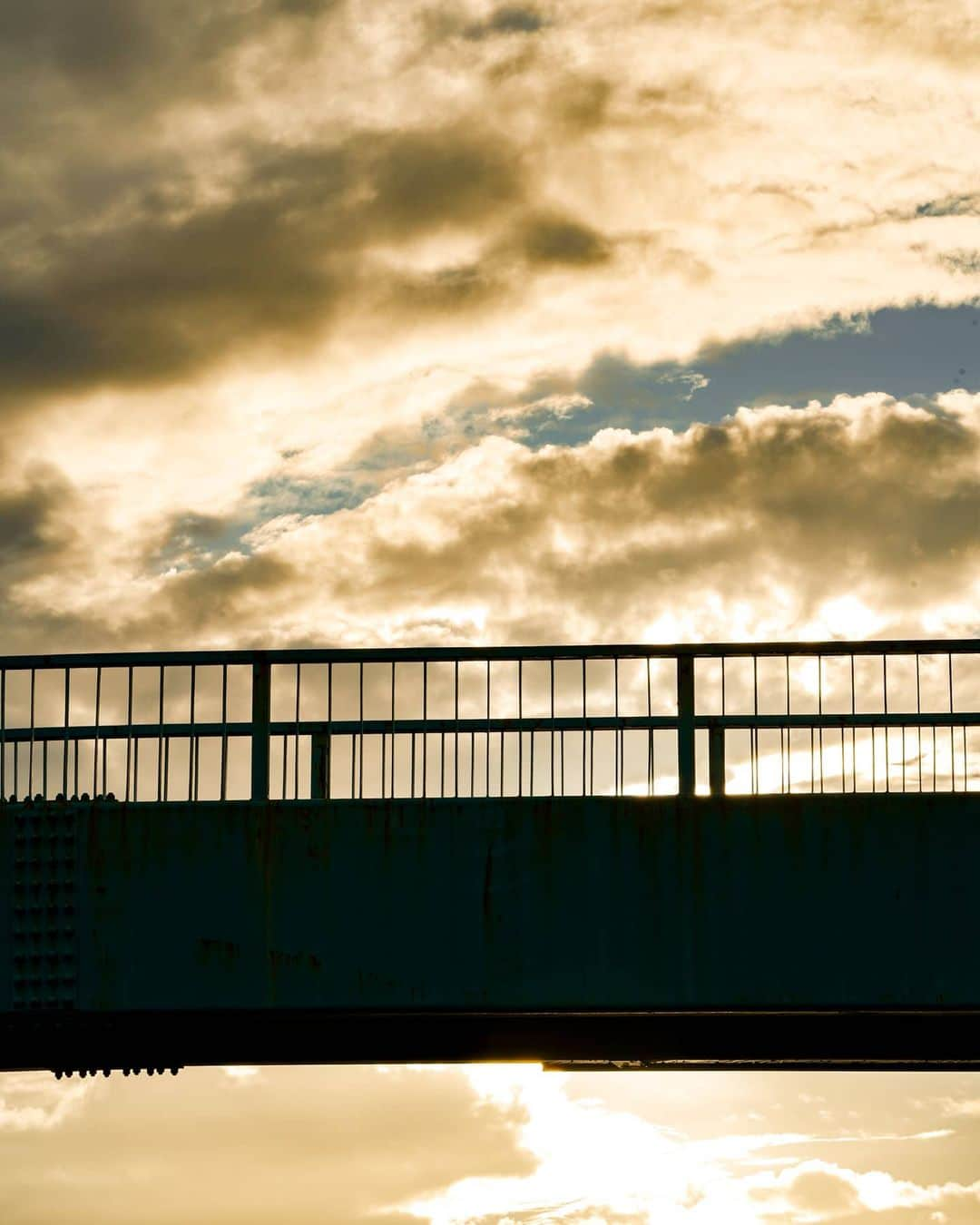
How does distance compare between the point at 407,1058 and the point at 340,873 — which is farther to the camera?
the point at 407,1058

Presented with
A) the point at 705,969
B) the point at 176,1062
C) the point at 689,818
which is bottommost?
the point at 176,1062

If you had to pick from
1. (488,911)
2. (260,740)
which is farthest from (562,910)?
(260,740)

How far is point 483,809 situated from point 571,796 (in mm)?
838

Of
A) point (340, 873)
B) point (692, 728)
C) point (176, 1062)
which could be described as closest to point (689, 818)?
point (692, 728)

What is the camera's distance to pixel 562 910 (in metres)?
16.0

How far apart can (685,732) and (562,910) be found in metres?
2.02

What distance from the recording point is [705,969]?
1580cm

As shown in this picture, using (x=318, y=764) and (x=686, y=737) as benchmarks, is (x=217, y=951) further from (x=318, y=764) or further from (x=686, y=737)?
(x=686, y=737)

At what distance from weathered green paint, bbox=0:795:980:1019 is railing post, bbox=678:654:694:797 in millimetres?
249

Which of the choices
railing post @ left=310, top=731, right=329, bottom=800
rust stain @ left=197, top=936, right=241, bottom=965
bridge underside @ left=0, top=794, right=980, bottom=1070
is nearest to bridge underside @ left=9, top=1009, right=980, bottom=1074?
bridge underside @ left=0, top=794, right=980, bottom=1070

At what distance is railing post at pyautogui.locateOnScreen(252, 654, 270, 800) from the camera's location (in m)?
16.2

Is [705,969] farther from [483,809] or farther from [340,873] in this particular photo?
[340,873]

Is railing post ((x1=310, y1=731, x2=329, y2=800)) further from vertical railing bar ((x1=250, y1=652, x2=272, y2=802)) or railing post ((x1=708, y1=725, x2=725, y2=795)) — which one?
railing post ((x1=708, y1=725, x2=725, y2=795))

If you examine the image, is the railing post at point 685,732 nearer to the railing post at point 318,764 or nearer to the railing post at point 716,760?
the railing post at point 716,760
